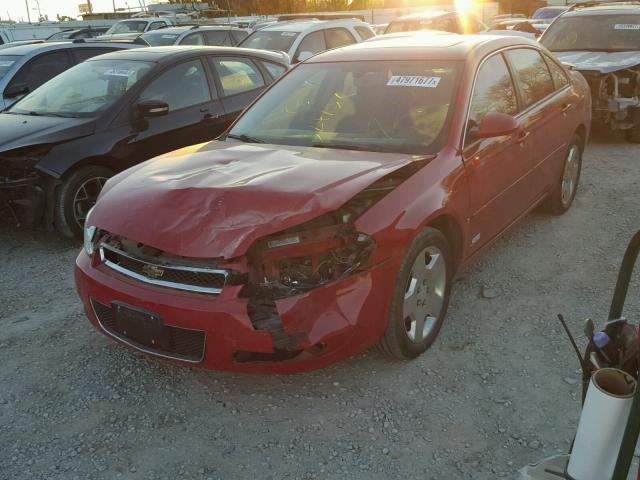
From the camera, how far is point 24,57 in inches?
308

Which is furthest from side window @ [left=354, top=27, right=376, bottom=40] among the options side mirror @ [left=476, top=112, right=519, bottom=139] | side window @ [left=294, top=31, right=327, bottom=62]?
side mirror @ [left=476, top=112, right=519, bottom=139]

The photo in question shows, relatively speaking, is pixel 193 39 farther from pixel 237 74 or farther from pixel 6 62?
pixel 237 74

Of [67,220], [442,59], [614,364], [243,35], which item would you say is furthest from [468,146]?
[243,35]

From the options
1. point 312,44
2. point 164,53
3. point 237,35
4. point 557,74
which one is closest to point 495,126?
point 557,74

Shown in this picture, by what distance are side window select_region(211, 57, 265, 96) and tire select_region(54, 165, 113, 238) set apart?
66.3 inches

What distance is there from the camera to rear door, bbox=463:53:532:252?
11.7ft

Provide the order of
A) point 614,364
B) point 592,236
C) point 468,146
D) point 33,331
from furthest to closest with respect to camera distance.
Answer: point 592,236
point 33,331
point 468,146
point 614,364

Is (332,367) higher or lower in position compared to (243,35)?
lower

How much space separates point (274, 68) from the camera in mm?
6863

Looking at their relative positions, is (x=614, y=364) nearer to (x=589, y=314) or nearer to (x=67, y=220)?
(x=589, y=314)

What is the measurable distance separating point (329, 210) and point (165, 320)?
0.91 meters

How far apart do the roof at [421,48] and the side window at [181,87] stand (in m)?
1.89

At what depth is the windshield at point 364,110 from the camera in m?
3.53

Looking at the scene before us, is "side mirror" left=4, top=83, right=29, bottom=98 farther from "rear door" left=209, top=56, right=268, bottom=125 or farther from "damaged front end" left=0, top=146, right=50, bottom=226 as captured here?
"damaged front end" left=0, top=146, right=50, bottom=226
